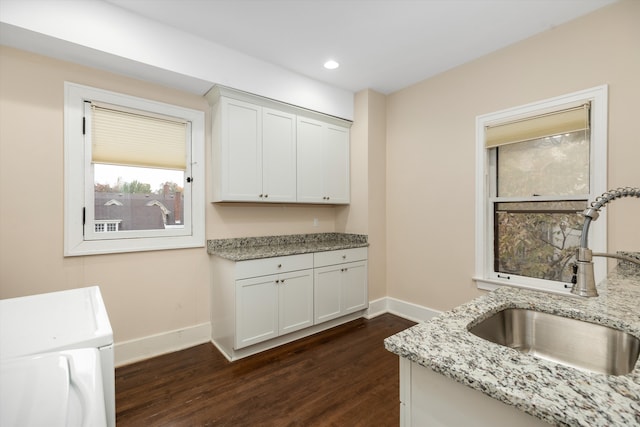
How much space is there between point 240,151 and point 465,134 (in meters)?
2.30

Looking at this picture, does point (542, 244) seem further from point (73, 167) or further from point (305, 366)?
point (73, 167)

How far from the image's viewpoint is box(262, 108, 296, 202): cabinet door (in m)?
3.02

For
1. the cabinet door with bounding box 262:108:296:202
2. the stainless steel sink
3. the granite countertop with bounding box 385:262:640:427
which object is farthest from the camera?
the cabinet door with bounding box 262:108:296:202

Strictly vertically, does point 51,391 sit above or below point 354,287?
above

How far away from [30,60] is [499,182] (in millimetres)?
4071

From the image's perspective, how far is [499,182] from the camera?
9.45 ft

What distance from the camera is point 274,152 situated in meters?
3.09

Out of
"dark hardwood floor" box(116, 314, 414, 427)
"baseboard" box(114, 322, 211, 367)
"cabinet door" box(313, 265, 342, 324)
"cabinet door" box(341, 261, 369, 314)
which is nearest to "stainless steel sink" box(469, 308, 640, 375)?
"dark hardwood floor" box(116, 314, 414, 427)

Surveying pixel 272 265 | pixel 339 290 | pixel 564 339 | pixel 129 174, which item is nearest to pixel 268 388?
pixel 272 265

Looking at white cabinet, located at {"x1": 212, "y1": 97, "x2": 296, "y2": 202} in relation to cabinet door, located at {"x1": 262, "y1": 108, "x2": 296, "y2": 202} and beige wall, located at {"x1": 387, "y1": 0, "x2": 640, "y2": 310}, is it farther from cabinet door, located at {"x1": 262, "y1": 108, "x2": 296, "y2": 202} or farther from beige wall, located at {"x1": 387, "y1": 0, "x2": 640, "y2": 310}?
beige wall, located at {"x1": 387, "y1": 0, "x2": 640, "y2": 310}

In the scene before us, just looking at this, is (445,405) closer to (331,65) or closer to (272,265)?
(272,265)

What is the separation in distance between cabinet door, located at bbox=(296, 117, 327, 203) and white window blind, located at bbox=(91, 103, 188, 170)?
1.19m

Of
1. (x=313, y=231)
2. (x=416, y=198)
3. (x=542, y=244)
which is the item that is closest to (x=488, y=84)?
(x=416, y=198)

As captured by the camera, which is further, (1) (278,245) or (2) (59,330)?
(1) (278,245)
